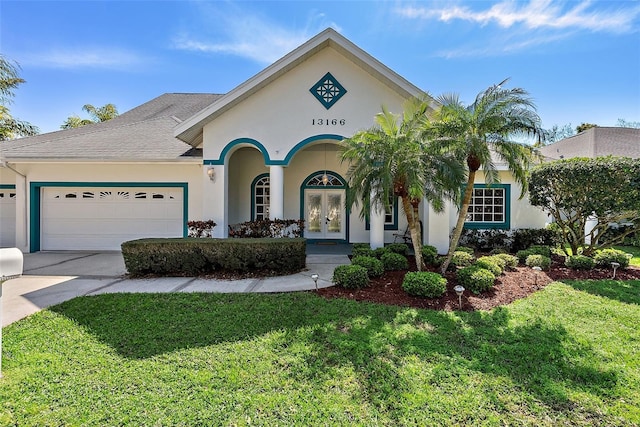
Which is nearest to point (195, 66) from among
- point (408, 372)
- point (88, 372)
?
point (88, 372)

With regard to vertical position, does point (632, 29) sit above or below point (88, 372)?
above

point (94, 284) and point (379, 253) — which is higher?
point (379, 253)

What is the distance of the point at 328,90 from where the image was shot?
9.88 m

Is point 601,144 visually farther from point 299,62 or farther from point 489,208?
point 299,62

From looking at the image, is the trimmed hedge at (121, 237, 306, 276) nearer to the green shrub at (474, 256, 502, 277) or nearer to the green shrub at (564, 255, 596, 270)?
the green shrub at (474, 256, 502, 277)

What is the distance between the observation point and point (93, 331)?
4.59 m

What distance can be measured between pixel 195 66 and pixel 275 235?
39.7 ft

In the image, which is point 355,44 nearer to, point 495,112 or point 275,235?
point 495,112

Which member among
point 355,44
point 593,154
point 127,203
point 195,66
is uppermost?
point 195,66

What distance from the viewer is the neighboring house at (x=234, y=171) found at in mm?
9836

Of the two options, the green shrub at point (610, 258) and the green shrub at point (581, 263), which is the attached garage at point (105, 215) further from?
the green shrub at point (610, 258)

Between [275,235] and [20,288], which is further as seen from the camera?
[275,235]

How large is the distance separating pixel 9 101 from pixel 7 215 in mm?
6779

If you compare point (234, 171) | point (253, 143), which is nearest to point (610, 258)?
point (253, 143)
